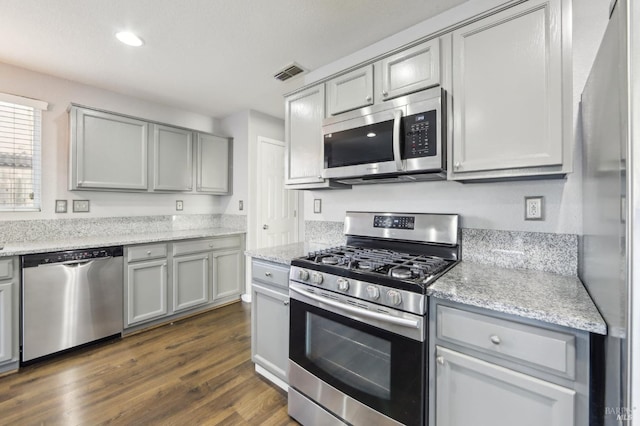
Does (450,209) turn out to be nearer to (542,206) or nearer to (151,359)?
(542,206)

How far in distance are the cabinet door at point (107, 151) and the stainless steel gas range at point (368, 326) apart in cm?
235

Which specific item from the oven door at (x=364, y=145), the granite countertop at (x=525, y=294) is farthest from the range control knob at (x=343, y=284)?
the oven door at (x=364, y=145)

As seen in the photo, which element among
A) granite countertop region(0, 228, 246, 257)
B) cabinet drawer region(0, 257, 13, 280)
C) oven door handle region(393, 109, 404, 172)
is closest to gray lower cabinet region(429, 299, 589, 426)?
oven door handle region(393, 109, 404, 172)

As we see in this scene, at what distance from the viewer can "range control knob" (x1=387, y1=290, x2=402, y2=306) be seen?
47.3 inches

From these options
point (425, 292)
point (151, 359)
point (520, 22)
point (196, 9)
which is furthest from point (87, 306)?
point (520, 22)

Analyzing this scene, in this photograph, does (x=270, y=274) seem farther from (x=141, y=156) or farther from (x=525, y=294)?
(x=141, y=156)

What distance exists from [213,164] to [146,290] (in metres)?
1.68

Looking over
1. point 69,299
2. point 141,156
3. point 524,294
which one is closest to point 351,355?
point 524,294

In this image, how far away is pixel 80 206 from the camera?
284 cm

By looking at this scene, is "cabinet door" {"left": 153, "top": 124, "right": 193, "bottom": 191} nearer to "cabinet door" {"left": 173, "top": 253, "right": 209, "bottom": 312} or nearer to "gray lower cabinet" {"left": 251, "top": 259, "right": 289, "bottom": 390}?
"cabinet door" {"left": 173, "top": 253, "right": 209, "bottom": 312}

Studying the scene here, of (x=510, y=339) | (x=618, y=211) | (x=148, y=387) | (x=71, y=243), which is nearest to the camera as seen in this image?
(x=618, y=211)

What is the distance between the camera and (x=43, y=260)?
2152 millimetres

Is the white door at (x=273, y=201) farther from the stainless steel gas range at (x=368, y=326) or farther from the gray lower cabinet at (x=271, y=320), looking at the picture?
the stainless steel gas range at (x=368, y=326)

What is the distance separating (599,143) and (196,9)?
86.6 inches
